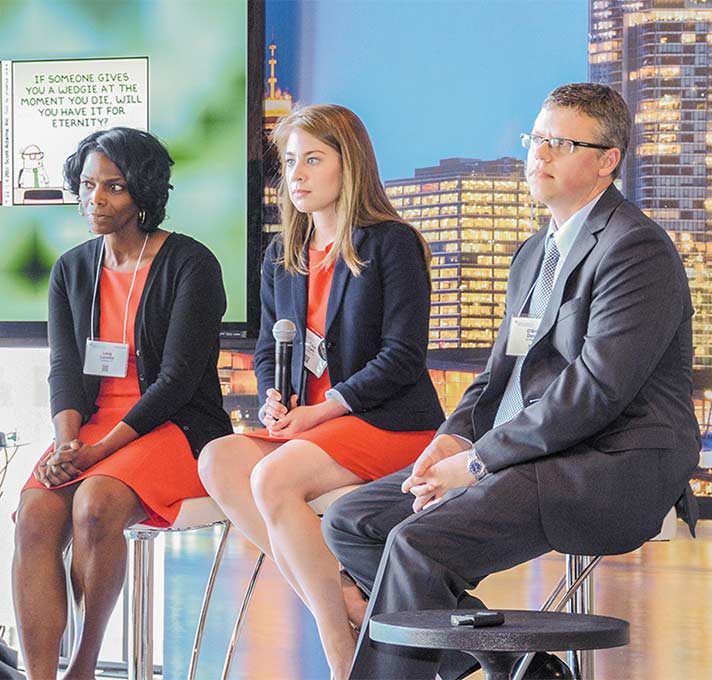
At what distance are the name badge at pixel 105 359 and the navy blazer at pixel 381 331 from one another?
471 millimetres

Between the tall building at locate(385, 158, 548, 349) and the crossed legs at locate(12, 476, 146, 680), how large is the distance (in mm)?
3375

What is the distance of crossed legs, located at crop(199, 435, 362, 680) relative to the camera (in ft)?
9.24

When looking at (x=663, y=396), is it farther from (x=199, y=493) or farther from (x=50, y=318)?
(x=50, y=318)

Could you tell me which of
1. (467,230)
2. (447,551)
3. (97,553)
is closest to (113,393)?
(97,553)

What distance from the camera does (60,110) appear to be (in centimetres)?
436

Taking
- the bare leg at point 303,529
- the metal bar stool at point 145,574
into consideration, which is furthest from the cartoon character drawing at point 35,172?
the bare leg at point 303,529

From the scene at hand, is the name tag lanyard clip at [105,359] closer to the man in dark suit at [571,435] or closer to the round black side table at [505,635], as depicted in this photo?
the man in dark suit at [571,435]

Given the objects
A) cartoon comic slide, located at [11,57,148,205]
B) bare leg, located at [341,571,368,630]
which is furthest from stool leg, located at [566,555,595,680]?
cartoon comic slide, located at [11,57,148,205]

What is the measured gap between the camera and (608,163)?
2.70 metres

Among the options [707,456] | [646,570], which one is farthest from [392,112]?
[707,456]

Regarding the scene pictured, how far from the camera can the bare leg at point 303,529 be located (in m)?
2.82

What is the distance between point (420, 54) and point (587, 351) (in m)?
4.05

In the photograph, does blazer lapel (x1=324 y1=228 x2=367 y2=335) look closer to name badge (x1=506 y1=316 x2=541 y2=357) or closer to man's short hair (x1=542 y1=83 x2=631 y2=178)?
name badge (x1=506 y1=316 x2=541 y2=357)

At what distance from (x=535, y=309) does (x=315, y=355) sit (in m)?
0.66
